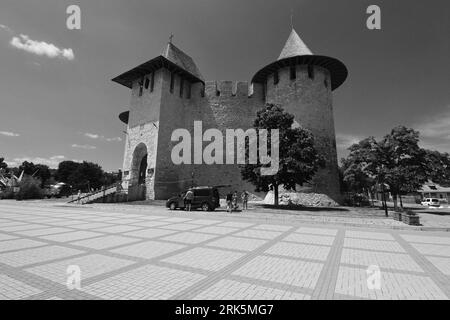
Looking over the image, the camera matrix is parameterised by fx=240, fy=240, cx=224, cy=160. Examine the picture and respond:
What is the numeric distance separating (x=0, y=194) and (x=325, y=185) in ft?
141

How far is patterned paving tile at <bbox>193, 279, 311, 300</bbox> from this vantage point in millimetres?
3250

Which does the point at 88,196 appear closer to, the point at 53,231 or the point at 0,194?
the point at 53,231

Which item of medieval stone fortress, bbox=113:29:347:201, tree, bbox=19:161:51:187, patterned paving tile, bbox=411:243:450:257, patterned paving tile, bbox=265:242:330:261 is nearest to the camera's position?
patterned paving tile, bbox=265:242:330:261

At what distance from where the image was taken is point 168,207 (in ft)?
59.0

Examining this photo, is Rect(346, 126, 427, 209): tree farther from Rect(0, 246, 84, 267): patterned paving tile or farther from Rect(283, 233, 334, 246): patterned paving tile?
Rect(0, 246, 84, 267): patterned paving tile

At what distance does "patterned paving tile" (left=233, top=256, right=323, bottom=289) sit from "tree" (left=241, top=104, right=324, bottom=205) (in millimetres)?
12661

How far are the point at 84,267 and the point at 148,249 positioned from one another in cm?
162

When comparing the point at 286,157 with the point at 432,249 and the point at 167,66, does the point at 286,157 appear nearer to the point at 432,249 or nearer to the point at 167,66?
the point at 432,249

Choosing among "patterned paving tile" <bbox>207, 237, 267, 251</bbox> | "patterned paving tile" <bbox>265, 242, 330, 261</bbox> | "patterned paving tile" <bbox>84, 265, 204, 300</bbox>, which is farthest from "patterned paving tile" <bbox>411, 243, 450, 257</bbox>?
"patterned paving tile" <bbox>84, 265, 204, 300</bbox>

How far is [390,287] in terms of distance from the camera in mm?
3697

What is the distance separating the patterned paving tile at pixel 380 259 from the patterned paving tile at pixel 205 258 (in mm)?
2466

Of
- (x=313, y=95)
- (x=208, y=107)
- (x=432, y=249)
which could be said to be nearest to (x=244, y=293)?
(x=432, y=249)
